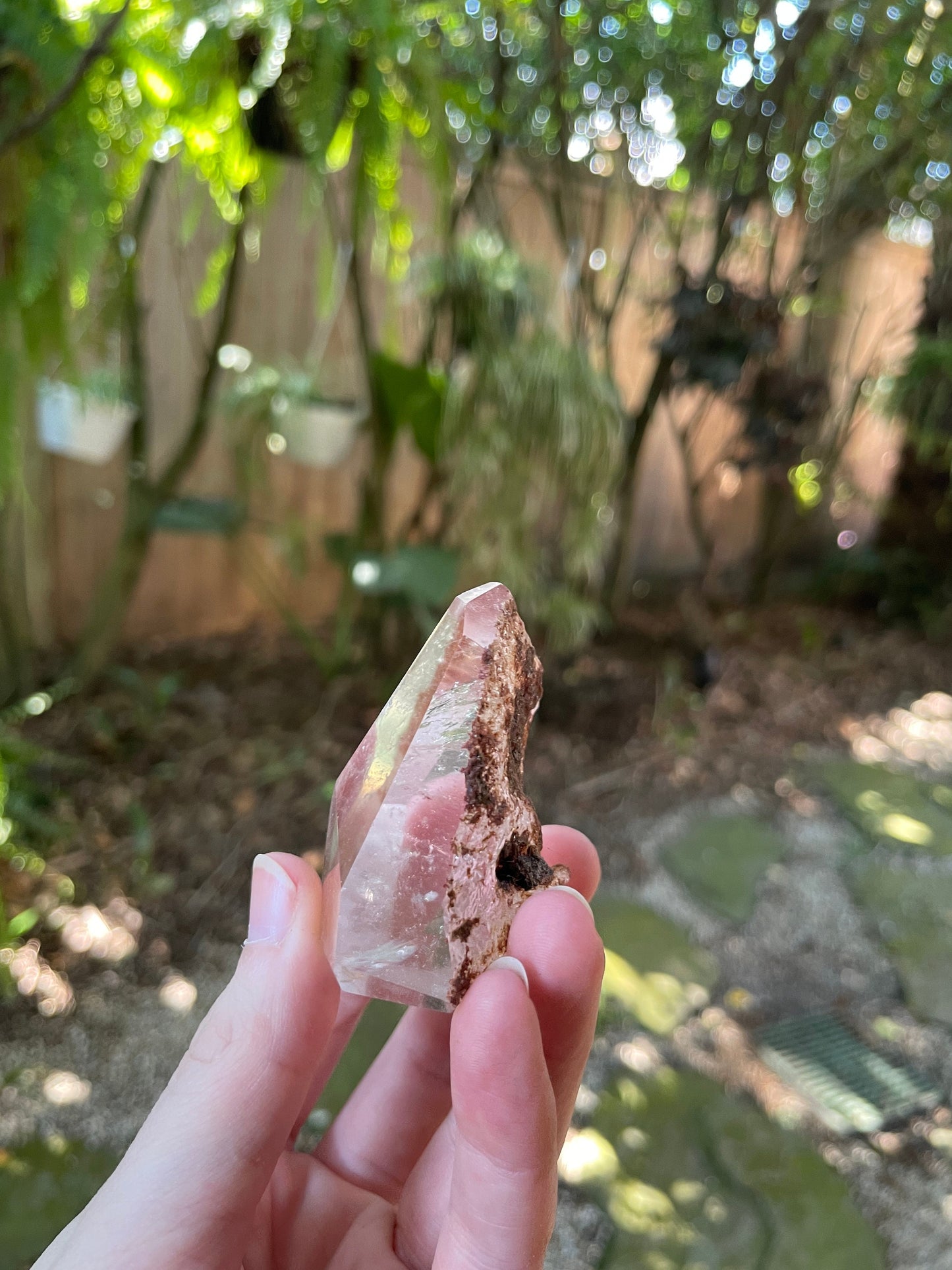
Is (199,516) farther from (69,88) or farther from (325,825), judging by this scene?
(69,88)

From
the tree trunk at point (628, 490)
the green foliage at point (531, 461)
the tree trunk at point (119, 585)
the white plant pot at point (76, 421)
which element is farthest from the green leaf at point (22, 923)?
the tree trunk at point (628, 490)

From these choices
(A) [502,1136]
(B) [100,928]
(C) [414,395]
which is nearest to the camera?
(A) [502,1136]

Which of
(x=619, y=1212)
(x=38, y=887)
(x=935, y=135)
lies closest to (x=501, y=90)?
(x=935, y=135)

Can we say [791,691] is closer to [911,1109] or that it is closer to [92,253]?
[911,1109]

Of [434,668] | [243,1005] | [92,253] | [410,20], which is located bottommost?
[243,1005]

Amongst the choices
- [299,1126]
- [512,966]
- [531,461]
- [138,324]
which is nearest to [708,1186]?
[299,1126]

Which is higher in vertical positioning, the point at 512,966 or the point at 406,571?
the point at 512,966

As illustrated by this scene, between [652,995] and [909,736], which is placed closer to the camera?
[652,995]
